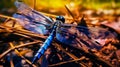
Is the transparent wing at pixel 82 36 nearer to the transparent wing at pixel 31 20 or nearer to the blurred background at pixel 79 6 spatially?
the transparent wing at pixel 31 20

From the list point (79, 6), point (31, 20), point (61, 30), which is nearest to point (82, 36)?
point (61, 30)

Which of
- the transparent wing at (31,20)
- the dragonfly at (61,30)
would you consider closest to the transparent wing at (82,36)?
the dragonfly at (61,30)

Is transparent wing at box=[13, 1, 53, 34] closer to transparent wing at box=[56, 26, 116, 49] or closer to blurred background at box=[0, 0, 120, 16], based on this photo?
transparent wing at box=[56, 26, 116, 49]

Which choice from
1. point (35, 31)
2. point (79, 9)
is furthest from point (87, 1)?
point (35, 31)

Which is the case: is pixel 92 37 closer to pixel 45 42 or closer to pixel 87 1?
pixel 45 42

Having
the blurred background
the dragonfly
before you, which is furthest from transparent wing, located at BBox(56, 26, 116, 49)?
the blurred background

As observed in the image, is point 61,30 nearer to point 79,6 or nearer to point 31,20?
point 31,20
